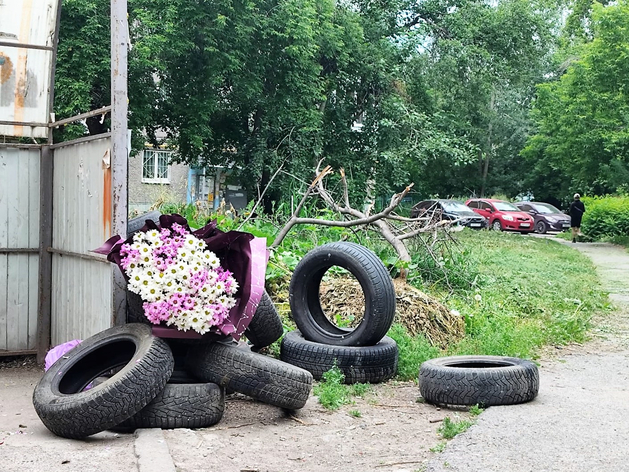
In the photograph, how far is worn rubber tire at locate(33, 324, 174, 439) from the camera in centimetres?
521

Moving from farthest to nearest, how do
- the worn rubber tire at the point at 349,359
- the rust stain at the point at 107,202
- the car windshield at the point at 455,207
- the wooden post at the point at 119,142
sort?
Result: the car windshield at the point at 455,207, the worn rubber tire at the point at 349,359, the rust stain at the point at 107,202, the wooden post at the point at 119,142

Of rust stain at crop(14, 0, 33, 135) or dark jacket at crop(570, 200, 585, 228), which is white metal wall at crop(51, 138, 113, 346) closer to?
rust stain at crop(14, 0, 33, 135)

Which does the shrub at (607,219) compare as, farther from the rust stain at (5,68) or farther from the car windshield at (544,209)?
the rust stain at (5,68)

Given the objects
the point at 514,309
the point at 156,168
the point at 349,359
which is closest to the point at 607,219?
the point at 514,309

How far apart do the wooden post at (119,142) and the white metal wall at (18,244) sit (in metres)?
2.41

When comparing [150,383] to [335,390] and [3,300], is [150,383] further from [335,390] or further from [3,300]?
[3,300]

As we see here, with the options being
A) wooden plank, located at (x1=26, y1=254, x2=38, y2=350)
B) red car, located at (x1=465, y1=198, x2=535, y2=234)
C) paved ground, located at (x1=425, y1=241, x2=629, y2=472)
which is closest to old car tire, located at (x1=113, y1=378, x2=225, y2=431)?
paved ground, located at (x1=425, y1=241, x2=629, y2=472)

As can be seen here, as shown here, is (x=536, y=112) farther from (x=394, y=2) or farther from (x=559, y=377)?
(x=559, y=377)

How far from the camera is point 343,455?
5.29m

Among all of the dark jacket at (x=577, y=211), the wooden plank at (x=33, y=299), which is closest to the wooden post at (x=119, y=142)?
the wooden plank at (x=33, y=299)

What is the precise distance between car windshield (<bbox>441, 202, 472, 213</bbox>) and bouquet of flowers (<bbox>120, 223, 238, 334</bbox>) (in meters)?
30.8

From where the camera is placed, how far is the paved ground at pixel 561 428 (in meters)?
4.95

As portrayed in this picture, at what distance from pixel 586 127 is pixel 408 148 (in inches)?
299

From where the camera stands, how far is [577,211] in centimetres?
2953
